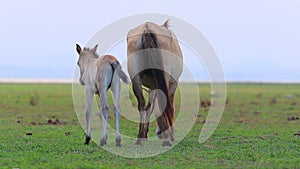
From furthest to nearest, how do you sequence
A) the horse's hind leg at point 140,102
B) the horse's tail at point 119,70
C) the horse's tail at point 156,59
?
1. the horse's hind leg at point 140,102
2. the horse's tail at point 119,70
3. the horse's tail at point 156,59

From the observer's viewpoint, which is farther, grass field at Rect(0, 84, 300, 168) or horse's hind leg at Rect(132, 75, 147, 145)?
horse's hind leg at Rect(132, 75, 147, 145)

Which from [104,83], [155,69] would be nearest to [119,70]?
[104,83]

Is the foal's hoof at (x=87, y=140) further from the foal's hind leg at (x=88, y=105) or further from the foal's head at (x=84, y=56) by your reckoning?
the foal's head at (x=84, y=56)

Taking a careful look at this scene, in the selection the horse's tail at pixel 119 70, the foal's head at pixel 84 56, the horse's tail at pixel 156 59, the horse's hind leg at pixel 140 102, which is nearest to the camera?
the horse's tail at pixel 156 59

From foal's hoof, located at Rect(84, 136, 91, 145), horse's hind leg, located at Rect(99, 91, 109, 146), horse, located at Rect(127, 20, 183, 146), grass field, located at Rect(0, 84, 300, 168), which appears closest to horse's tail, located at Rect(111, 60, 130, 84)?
horse, located at Rect(127, 20, 183, 146)

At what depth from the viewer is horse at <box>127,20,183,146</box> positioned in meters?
11.4

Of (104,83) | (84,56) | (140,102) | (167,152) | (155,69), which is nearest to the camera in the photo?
(167,152)

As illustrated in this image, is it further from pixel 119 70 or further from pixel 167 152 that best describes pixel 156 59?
pixel 167 152

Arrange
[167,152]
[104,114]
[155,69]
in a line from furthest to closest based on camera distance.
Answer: [104,114]
[155,69]
[167,152]

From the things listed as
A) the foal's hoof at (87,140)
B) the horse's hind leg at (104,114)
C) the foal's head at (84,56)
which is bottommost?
the foal's hoof at (87,140)

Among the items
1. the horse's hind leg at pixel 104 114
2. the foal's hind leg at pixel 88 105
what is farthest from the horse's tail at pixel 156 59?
the foal's hind leg at pixel 88 105

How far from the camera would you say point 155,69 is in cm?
1138

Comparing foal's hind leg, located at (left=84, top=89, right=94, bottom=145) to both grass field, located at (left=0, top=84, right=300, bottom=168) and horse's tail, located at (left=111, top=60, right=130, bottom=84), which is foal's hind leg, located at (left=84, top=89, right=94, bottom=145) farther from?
horse's tail, located at (left=111, top=60, right=130, bottom=84)

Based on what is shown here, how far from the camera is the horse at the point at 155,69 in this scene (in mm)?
11398
